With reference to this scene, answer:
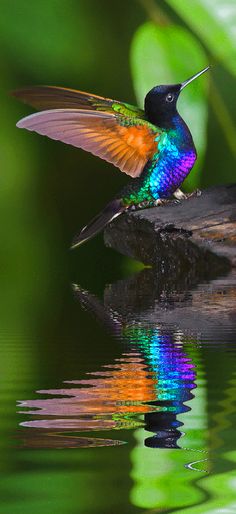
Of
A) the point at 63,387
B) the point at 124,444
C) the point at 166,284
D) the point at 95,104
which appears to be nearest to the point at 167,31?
the point at 95,104

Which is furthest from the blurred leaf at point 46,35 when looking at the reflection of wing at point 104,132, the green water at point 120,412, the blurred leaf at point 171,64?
the green water at point 120,412

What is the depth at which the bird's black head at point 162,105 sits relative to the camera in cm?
203

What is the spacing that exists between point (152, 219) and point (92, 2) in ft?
2.80

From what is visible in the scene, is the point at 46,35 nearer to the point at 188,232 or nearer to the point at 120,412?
the point at 188,232

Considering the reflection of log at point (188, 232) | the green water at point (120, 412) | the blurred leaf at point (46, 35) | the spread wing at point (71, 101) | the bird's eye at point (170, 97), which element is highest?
the blurred leaf at point (46, 35)

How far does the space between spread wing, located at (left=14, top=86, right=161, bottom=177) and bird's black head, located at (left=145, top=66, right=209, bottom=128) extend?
0.7 inches

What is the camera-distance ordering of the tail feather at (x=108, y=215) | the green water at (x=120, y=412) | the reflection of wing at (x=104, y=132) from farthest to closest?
the tail feather at (x=108, y=215), the reflection of wing at (x=104, y=132), the green water at (x=120, y=412)

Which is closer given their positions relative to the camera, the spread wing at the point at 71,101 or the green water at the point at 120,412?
the green water at the point at 120,412

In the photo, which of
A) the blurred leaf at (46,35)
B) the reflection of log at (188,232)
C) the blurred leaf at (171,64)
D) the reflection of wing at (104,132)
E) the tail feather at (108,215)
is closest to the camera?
the reflection of wing at (104,132)

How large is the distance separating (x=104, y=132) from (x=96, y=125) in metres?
0.02

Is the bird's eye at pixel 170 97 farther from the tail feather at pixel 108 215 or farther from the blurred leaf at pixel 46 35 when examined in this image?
the blurred leaf at pixel 46 35

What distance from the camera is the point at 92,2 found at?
270 centimetres

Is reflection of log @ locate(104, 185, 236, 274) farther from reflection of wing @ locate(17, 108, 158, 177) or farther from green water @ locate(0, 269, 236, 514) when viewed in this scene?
green water @ locate(0, 269, 236, 514)

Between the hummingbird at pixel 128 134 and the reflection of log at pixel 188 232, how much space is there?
4cm
